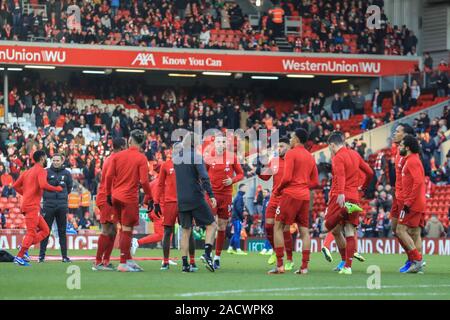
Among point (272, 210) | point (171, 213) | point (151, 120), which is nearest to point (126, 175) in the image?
point (171, 213)

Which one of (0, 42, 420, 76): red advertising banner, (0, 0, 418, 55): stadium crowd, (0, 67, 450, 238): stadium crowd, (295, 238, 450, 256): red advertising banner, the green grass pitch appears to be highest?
(0, 0, 418, 55): stadium crowd

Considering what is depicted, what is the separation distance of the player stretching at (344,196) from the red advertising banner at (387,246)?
13527 millimetres

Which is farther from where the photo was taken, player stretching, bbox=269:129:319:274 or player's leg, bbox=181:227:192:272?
player's leg, bbox=181:227:192:272

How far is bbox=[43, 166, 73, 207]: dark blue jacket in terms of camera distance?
22828 millimetres

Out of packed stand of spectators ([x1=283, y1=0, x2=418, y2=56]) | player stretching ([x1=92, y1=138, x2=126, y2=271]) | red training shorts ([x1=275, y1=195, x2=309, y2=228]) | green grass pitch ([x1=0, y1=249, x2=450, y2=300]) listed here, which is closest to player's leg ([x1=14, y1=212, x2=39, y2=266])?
green grass pitch ([x1=0, y1=249, x2=450, y2=300])

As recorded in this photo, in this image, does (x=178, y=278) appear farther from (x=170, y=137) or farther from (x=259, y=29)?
(x=259, y=29)

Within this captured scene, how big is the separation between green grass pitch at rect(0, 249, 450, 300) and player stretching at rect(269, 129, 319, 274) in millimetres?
449

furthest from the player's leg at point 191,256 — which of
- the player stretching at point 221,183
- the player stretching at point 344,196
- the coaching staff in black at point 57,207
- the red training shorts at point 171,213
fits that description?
the coaching staff in black at point 57,207

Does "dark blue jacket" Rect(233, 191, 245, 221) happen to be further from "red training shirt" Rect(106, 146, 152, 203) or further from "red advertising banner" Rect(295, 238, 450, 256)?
"red training shirt" Rect(106, 146, 152, 203)

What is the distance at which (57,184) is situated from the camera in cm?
2298

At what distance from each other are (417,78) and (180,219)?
30788mm

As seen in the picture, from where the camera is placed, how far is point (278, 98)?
183 feet
